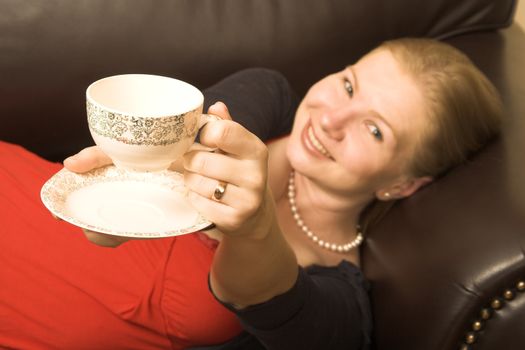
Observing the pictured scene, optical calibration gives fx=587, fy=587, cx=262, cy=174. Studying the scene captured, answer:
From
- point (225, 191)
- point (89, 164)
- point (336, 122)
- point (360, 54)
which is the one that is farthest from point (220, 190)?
point (360, 54)

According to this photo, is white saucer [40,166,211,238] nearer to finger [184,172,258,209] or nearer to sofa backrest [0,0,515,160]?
finger [184,172,258,209]

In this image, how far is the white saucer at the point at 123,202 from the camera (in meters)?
0.66

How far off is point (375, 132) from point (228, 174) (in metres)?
0.54

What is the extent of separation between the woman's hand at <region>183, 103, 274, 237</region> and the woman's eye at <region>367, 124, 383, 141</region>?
19.1 inches

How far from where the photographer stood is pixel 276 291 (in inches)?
34.2

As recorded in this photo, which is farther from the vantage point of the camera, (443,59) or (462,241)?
(443,59)

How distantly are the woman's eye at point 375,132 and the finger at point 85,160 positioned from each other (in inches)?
21.0

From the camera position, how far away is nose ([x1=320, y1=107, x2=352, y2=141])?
1108 mm

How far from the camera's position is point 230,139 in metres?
0.64

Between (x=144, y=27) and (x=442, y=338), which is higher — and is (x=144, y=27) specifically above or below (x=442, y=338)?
above

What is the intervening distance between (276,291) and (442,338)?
0.26 meters

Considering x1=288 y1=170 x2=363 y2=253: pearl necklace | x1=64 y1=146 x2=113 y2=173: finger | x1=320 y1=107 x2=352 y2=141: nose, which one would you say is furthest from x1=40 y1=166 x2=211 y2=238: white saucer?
x1=288 y1=170 x2=363 y2=253: pearl necklace

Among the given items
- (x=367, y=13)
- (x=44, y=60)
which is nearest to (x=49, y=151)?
(x=44, y=60)

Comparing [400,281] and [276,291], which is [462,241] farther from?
[276,291]
